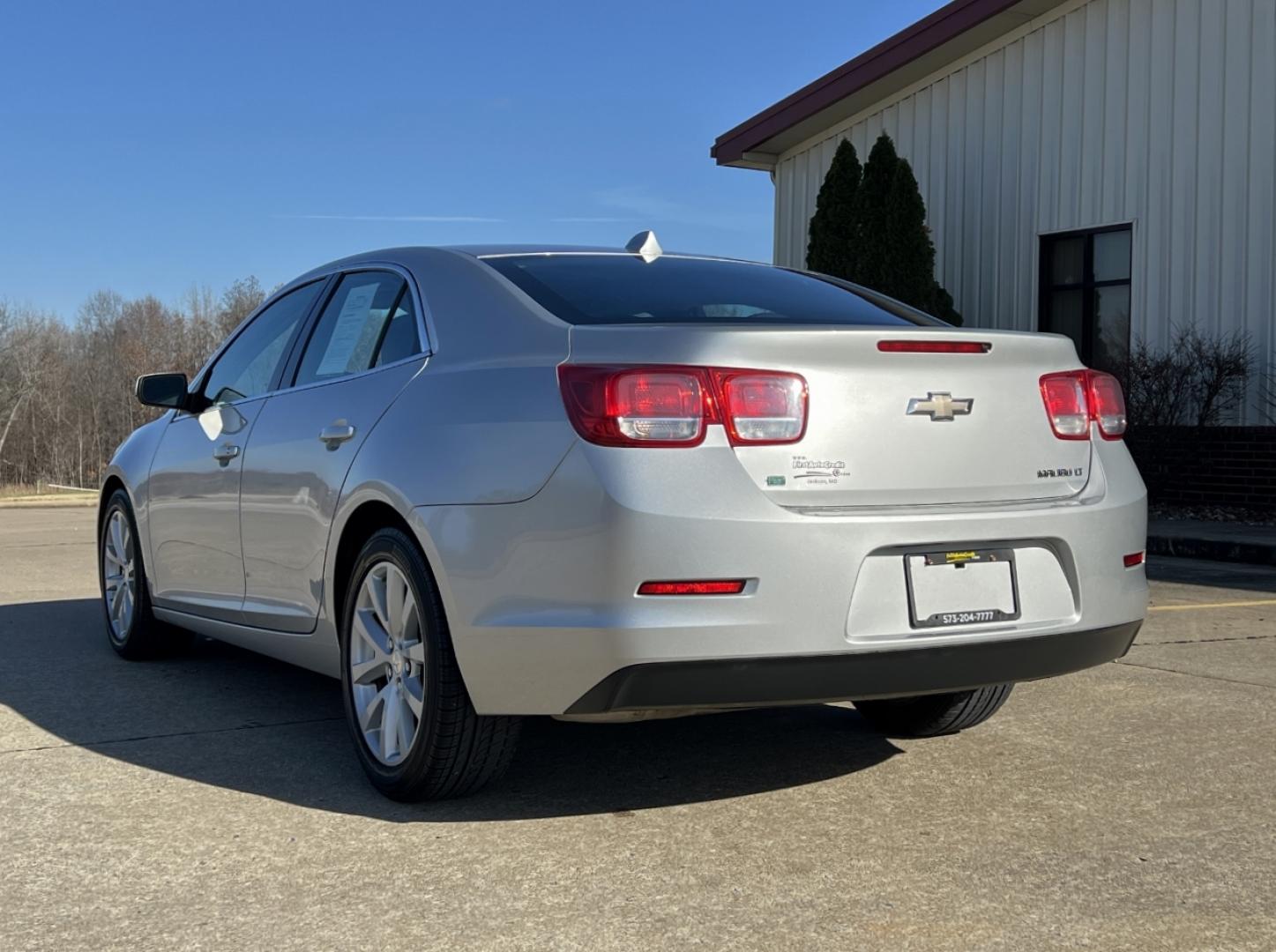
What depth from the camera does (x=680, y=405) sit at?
3.21m

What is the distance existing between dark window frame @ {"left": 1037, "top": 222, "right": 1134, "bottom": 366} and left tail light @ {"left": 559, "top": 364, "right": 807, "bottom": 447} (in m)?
12.7

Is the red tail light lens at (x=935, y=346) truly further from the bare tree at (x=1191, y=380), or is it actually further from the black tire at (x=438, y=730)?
the bare tree at (x=1191, y=380)

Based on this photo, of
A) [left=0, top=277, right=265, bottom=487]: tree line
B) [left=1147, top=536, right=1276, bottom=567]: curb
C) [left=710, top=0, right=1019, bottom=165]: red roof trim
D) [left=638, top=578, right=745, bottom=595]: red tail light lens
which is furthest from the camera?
[left=0, top=277, right=265, bottom=487]: tree line

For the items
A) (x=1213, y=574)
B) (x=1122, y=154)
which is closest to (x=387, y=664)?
(x=1213, y=574)

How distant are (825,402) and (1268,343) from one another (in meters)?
11.6

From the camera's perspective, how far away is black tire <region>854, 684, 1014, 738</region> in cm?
436

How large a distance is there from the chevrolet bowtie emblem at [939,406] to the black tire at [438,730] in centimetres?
127

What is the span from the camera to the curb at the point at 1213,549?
1059 centimetres

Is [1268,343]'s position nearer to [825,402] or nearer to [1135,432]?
[1135,432]

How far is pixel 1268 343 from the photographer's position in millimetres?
13398

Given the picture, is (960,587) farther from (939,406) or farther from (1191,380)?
(1191,380)

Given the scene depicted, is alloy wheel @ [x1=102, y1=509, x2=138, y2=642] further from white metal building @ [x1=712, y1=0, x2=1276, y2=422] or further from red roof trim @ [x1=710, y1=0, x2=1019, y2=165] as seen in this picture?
red roof trim @ [x1=710, y1=0, x2=1019, y2=165]

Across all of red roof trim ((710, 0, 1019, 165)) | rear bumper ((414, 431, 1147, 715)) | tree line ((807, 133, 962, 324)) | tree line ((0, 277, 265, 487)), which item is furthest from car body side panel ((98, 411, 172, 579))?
tree line ((0, 277, 265, 487))

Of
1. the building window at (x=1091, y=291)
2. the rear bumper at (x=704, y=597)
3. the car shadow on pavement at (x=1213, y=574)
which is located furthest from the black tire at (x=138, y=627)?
the building window at (x=1091, y=291)
